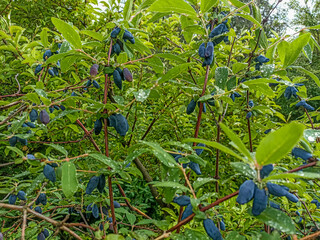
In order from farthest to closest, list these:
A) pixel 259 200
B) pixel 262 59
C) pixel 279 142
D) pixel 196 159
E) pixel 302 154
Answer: pixel 262 59
pixel 196 159
pixel 302 154
pixel 259 200
pixel 279 142

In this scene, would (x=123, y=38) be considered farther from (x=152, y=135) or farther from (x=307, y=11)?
(x=307, y=11)

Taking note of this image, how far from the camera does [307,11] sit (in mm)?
15195

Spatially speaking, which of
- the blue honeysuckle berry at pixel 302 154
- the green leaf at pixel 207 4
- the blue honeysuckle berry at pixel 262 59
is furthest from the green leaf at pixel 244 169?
A: the blue honeysuckle berry at pixel 262 59

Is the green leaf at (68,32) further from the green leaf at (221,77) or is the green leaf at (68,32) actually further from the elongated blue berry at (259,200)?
the elongated blue berry at (259,200)

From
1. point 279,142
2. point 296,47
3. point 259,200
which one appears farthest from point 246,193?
point 296,47

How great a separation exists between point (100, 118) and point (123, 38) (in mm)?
288

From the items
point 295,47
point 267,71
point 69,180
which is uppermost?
point 295,47

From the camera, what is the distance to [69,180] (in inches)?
27.6

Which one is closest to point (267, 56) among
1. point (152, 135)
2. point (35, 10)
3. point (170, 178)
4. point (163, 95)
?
point (170, 178)

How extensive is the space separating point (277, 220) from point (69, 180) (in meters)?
0.52

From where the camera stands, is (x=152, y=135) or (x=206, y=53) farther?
(x=152, y=135)

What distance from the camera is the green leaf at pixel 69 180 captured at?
26.7 inches

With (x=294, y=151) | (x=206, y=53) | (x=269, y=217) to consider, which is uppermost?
(x=206, y=53)

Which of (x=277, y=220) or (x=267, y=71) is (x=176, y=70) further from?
(x=277, y=220)
